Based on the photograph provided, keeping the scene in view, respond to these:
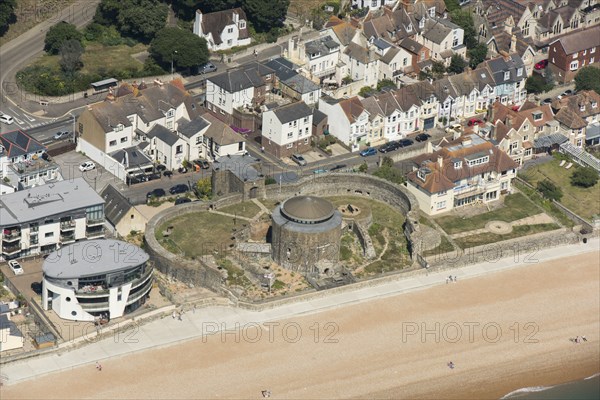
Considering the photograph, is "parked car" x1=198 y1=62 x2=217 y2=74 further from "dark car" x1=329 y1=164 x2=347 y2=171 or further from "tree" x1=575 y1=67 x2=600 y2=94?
"tree" x1=575 y1=67 x2=600 y2=94

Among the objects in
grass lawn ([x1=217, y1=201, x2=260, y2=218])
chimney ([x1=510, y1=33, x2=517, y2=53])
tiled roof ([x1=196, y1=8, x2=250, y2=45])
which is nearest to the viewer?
grass lawn ([x1=217, y1=201, x2=260, y2=218])

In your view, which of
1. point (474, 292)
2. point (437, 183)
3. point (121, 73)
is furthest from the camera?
point (121, 73)

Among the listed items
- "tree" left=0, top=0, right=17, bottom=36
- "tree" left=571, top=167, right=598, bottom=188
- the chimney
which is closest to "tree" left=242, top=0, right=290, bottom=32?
"tree" left=0, top=0, right=17, bottom=36

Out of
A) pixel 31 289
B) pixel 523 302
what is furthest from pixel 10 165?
pixel 523 302

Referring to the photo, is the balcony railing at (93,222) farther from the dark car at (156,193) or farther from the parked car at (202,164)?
the parked car at (202,164)

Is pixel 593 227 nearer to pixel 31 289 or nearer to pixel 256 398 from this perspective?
pixel 256 398
